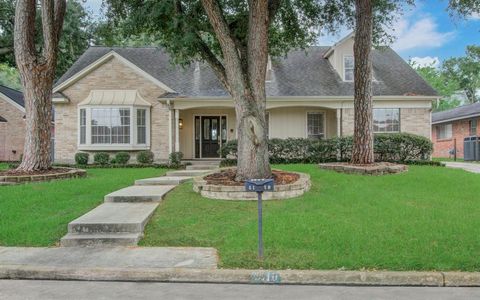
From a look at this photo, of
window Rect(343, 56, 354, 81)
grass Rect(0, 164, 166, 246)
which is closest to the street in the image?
grass Rect(0, 164, 166, 246)

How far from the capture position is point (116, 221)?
20.7ft

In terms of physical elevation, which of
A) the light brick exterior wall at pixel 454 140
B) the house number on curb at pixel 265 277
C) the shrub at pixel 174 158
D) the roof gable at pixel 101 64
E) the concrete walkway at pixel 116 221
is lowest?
the house number on curb at pixel 265 277

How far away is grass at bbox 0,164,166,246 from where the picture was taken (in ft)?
19.7

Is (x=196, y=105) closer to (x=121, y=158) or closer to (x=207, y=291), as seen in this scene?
(x=121, y=158)

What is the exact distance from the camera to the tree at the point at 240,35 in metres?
8.77

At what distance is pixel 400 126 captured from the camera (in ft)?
57.7

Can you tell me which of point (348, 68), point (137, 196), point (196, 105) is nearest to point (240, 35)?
point (137, 196)

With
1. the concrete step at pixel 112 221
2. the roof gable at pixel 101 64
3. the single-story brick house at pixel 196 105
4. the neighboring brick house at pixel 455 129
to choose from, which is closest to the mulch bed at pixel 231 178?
the concrete step at pixel 112 221

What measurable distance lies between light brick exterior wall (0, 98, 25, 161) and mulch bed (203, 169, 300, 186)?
1699cm

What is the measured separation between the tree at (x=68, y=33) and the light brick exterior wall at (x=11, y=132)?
4.23m

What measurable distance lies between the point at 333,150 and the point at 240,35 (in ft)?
22.0

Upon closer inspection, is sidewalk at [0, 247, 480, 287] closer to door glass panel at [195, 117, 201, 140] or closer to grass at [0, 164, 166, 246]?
grass at [0, 164, 166, 246]

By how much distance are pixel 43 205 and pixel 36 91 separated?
203 inches

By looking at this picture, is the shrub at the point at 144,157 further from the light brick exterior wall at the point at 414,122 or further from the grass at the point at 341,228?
the light brick exterior wall at the point at 414,122
